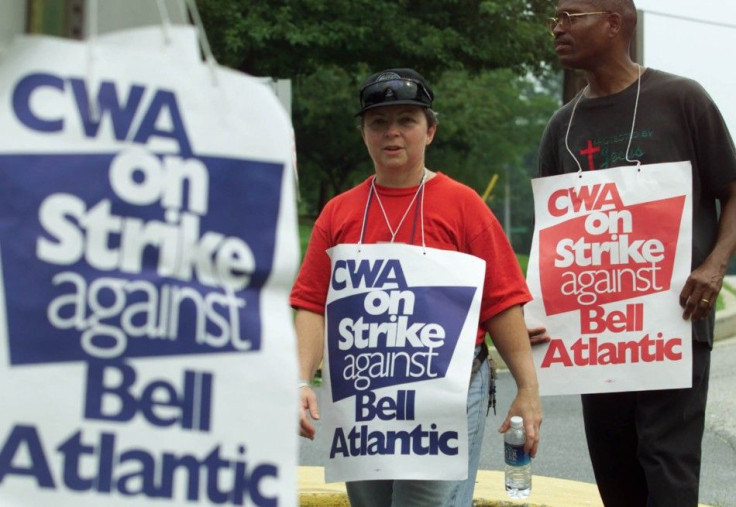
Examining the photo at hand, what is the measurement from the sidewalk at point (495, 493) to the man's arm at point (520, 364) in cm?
184

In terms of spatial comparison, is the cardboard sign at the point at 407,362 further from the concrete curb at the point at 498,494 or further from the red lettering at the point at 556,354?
the concrete curb at the point at 498,494

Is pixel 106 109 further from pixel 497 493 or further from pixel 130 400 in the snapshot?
pixel 497 493

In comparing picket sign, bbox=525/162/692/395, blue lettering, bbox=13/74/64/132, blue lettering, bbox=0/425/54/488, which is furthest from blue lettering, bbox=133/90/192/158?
picket sign, bbox=525/162/692/395

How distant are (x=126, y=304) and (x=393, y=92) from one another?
2.01 metres

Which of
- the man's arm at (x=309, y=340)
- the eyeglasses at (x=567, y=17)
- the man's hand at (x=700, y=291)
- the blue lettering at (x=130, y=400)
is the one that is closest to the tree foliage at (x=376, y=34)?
the eyeglasses at (x=567, y=17)

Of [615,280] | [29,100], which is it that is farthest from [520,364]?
[29,100]

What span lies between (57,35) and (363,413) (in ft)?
5.30

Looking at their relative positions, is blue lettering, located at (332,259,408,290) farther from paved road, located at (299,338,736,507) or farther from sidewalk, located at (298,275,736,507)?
paved road, located at (299,338,736,507)

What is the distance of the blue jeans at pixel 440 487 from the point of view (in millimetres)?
4105

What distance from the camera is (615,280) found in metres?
4.64

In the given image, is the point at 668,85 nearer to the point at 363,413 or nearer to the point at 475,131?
the point at 363,413

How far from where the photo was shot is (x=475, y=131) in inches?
1570

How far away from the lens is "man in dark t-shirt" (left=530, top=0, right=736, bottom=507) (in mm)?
4539

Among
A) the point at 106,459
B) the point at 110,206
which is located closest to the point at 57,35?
the point at 110,206
